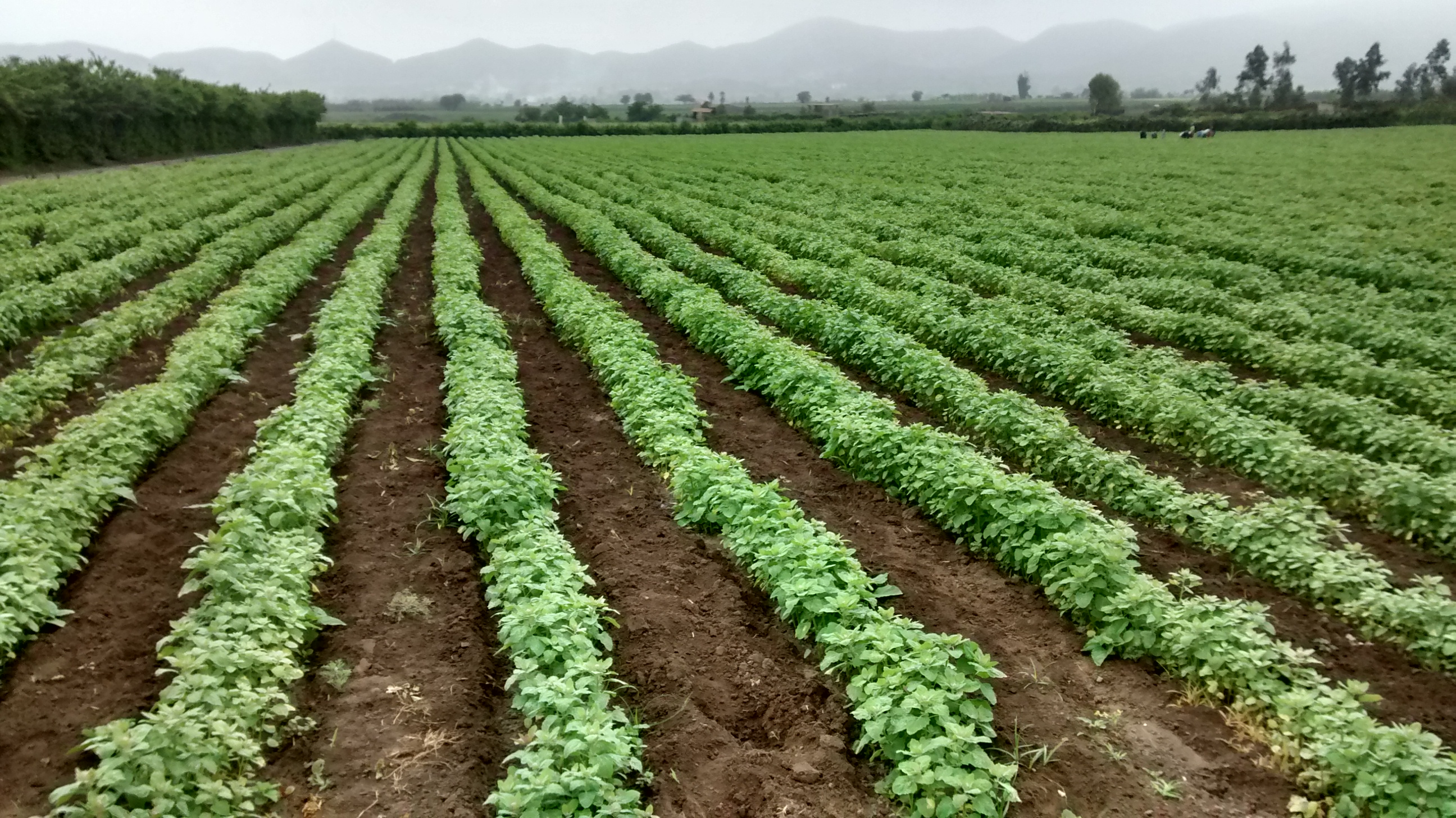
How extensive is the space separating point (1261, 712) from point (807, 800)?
10.5 feet

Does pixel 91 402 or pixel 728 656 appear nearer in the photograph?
pixel 728 656

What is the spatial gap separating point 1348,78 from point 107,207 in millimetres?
185973

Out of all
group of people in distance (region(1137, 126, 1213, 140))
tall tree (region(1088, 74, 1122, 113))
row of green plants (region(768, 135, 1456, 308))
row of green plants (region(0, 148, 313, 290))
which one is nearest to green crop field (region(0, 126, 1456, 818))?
row of green plants (region(0, 148, 313, 290))

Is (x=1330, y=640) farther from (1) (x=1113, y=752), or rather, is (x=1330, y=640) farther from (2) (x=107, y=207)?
(2) (x=107, y=207)

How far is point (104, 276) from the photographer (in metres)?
16.4

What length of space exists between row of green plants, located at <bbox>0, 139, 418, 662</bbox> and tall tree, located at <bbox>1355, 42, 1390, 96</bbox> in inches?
7212

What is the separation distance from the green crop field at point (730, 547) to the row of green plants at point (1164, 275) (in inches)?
6.9

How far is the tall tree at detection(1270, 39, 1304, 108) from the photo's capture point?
120125 mm

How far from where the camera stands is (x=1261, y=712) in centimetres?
527

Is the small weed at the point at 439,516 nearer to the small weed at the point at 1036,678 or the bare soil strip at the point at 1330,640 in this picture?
the small weed at the point at 1036,678

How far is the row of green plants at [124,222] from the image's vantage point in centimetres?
1722

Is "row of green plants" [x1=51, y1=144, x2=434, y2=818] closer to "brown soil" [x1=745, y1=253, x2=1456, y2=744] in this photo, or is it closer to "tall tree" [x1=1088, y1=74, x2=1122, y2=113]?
"brown soil" [x1=745, y1=253, x2=1456, y2=744]

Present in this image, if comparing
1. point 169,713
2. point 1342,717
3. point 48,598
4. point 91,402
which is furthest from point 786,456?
point 91,402

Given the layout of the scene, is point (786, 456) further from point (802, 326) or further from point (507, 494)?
point (802, 326)
